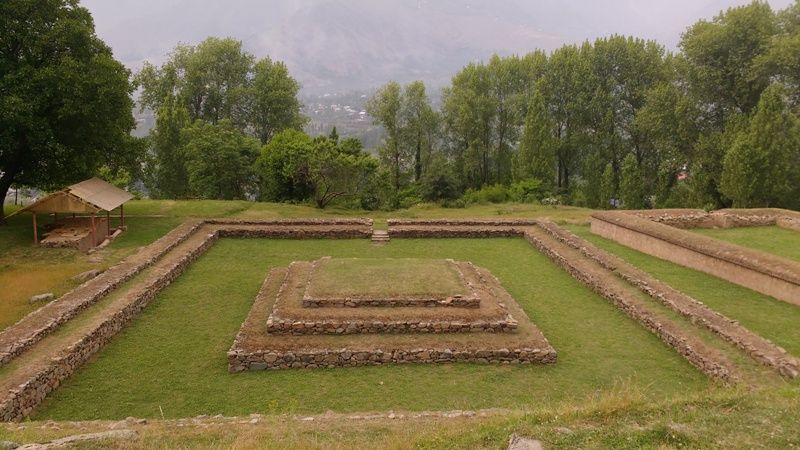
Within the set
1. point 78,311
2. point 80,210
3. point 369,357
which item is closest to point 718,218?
point 369,357

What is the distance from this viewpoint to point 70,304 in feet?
38.8

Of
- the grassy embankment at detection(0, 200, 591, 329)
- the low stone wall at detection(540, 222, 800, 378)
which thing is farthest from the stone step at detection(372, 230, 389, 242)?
the low stone wall at detection(540, 222, 800, 378)

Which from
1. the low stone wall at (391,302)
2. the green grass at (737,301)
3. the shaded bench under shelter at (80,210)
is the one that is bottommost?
the green grass at (737,301)

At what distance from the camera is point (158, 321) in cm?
1229

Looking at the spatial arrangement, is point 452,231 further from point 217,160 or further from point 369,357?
point 217,160

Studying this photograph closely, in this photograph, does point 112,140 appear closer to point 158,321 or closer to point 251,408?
point 158,321

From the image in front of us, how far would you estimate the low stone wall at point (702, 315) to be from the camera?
380 inches

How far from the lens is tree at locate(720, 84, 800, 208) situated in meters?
25.4

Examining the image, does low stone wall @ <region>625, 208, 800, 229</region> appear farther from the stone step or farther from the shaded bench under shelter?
the shaded bench under shelter

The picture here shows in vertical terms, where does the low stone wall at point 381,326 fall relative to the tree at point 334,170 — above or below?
below

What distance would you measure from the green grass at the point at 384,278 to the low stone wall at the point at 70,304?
4879mm

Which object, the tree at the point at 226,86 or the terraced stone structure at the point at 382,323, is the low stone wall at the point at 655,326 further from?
the tree at the point at 226,86

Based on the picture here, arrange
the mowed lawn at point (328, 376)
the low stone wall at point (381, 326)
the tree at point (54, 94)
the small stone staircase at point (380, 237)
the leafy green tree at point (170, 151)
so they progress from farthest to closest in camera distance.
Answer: the leafy green tree at point (170, 151), the small stone staircase at point (380, 237), the tree at point (54, 94), the low stone wall at point (381, 326), the mowed lawn at point (328, 376)

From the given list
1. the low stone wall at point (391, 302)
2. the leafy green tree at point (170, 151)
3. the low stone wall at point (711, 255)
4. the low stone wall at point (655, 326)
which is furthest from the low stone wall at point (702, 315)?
the leafy green tree at point (170, 151)
